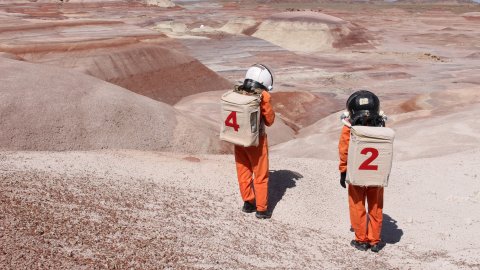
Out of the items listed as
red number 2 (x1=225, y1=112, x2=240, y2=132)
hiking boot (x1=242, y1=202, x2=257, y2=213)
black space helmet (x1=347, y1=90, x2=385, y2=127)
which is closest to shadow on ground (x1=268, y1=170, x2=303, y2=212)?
hiking boot (x1=242, y1=202, x2=257, y2=213)

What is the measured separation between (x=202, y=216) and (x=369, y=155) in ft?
5.52

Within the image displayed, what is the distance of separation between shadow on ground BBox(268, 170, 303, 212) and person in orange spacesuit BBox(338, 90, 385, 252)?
1.11 m

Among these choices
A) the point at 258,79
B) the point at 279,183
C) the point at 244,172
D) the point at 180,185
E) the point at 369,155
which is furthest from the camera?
the point at 279,183

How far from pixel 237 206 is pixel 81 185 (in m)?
1.66

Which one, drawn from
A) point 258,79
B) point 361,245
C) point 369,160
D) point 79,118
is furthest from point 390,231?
point 79,118

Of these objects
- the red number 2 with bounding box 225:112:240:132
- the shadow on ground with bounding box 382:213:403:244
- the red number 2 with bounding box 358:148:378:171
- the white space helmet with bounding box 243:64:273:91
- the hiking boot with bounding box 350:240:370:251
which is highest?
the white space helmet with bounding box 243:64:273:91

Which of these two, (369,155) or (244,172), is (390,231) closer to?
(369,155)

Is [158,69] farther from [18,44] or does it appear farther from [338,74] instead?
[338,74]

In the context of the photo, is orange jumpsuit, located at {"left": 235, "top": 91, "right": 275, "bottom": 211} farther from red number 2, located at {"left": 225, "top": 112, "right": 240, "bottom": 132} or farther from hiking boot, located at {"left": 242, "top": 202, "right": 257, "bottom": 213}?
red number 2, located at {"left": 225, "top": 112, "right": 240, "bottom": 132}

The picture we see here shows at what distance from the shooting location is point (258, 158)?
5.70 m

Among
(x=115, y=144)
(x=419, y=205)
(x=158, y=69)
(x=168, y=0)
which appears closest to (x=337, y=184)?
(x=419, y=205)

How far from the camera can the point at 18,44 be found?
20.1 metres

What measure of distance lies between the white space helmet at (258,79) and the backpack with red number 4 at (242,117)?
0.15 metres

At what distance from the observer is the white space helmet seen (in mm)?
5555
